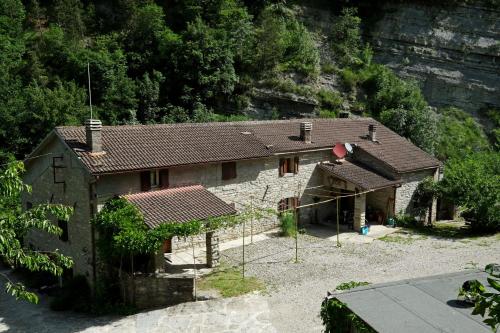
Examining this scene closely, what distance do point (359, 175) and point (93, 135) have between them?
46.1ft

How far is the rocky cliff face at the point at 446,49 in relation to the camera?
4216cm

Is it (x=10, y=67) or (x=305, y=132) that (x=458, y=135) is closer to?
(x=305, y=132)

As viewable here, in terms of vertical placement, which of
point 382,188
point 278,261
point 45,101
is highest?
point 45,101

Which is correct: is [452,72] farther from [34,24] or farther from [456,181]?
[34,24]

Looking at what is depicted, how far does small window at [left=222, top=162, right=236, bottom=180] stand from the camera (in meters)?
22.0

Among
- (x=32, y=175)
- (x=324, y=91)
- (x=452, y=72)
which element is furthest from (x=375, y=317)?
(x=452, y=72)

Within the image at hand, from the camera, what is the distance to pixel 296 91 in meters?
39.4

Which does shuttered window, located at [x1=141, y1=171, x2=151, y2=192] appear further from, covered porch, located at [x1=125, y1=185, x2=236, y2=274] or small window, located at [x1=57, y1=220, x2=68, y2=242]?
small window, located at [x1=57, y1=220, x2=68, y2=242]

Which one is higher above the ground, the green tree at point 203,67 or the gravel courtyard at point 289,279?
the green tree at point 203,67

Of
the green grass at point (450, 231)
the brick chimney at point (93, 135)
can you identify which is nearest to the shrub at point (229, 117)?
the green grass at point (450, 231)

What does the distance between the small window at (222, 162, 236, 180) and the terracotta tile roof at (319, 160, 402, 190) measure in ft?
19.4

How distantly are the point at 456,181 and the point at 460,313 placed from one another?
16522mm

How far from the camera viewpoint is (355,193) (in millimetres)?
24672

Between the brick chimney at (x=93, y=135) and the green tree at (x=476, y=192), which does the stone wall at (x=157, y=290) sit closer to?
the brick chimney at (x=93, y=135)
